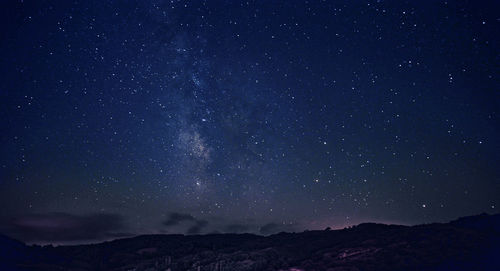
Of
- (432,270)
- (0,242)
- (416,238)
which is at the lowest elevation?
(432,270)

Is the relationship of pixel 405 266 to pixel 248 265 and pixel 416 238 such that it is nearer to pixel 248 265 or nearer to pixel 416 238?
pixel 416 238

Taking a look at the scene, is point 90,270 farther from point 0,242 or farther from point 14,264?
point 0,242

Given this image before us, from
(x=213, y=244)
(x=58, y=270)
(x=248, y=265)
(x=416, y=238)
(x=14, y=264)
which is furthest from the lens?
(x=213, y=244)

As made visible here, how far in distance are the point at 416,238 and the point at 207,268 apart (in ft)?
149

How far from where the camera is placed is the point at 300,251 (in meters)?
83.2

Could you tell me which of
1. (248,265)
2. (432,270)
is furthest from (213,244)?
(432,270)

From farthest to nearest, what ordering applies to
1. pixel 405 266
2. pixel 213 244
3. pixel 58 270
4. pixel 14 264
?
pixel 213 244 < pixel 14 264 < pixel 58 270 < pixel 405 266

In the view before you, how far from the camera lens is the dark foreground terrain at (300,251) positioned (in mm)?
58500

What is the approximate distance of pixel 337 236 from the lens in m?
89.7

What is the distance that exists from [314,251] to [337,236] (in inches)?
500

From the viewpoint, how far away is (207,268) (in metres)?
79.2

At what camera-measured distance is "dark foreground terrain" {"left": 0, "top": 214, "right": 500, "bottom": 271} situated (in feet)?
192

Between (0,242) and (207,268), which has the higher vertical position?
(0,242)

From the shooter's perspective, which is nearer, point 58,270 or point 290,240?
point 58,270
